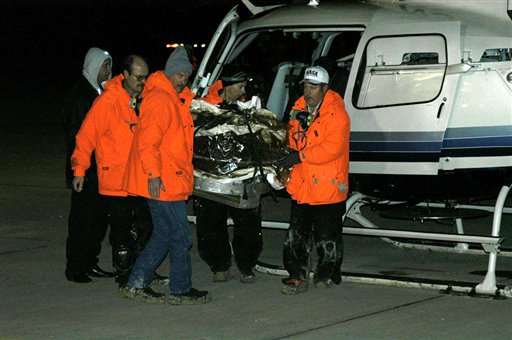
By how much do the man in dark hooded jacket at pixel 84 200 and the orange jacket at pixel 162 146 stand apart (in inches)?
40.0

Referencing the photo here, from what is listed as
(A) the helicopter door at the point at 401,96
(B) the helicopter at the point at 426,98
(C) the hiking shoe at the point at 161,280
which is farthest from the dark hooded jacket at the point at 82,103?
(A) the helicopter door at the point at 401,96

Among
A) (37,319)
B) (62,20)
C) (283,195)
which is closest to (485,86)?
(283,195)

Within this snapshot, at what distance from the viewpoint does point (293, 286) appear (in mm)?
7879

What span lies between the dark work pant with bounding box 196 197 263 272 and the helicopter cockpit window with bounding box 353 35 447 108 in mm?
1331

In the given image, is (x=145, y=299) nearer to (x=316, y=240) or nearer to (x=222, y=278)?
(x=222, y=278)

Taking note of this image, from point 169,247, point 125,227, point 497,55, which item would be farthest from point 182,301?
point 497,55

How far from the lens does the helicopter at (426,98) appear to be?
8.22 m

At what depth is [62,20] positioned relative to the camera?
169ft

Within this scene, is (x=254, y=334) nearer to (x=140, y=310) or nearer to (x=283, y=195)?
(x=140, y=310)

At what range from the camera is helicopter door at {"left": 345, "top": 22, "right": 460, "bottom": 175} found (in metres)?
8.28

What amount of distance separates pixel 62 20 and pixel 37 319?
45.8 m

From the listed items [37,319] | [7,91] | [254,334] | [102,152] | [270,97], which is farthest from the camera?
[7,91]

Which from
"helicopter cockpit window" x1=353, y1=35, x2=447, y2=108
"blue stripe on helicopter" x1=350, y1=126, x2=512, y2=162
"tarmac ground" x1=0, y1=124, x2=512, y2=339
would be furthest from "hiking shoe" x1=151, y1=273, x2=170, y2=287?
"helicopter cockpit window" x1=353, y1=35, x2=447, y2=108

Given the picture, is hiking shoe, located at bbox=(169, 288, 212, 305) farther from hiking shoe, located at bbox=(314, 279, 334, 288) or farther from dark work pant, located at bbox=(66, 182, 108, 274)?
dark work pant, located at bbox=(66, 182, 108, 274)
